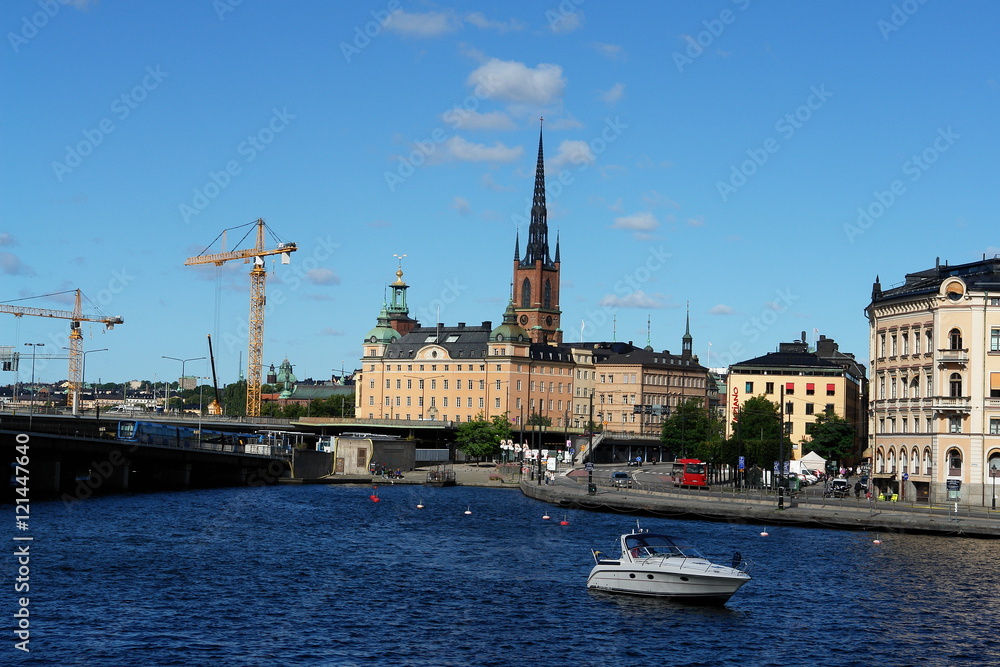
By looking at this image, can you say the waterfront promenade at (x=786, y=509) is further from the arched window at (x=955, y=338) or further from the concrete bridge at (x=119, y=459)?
the concrete bridge at (x=119, y=459)

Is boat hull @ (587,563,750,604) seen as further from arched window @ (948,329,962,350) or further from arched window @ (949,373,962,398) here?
arched window @ (948,329,962,350)

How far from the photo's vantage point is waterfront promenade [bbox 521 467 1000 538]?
81.6 m

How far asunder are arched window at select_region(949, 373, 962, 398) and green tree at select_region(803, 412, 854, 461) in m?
55.2

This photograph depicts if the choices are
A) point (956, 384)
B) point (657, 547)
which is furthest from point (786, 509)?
point (657, 547)

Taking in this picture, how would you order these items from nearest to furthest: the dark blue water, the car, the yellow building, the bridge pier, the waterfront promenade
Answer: the dark blue water → the waterfront promenade → the car → the bridge pier → the yellow building

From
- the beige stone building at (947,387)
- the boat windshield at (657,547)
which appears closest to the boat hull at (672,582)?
the boat windshield at (657,547)

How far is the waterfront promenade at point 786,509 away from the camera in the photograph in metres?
81.6

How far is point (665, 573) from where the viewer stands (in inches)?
2199

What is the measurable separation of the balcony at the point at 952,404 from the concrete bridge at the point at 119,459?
69.4 m

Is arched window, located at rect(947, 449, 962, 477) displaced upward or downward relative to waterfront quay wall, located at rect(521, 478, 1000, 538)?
upward

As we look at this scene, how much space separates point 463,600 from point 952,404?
52.7 meters

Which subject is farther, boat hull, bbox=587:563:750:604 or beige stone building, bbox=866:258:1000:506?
beige stone building, bbox=866:258:1000:506

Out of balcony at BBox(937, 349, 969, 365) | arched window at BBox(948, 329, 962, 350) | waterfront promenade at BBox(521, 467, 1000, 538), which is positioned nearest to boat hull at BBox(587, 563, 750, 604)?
waterfront promenade at BBox(521, 467, 1000, 538)

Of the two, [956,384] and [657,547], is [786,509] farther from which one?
[657,547]
